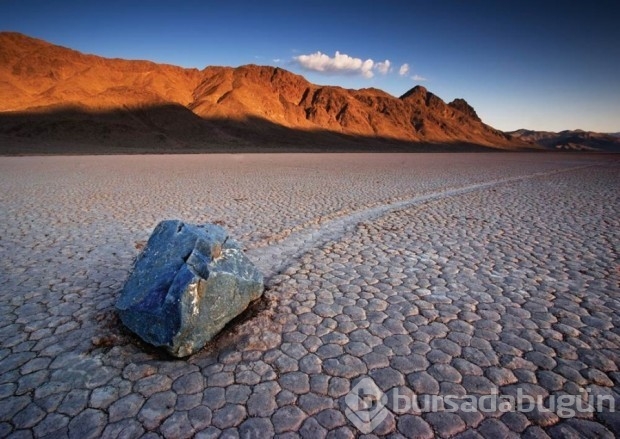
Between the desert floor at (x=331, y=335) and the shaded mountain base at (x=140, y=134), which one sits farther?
the shaded mountain base at (x=140, y=134)

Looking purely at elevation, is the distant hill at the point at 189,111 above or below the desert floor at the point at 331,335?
above

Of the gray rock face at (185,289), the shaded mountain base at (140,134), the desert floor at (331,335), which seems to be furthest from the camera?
the shaded mountain base at (140,134)

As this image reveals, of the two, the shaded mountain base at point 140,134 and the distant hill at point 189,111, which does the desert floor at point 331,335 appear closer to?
the shaded mountain base at point 140,134

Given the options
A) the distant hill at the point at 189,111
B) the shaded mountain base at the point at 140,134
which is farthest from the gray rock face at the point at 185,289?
the distant hill at the point at 189,111

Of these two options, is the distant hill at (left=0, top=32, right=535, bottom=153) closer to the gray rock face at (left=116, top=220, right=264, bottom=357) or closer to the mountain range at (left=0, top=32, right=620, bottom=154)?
the mountain range at (left=0, top=32, right=620, bottom=154)

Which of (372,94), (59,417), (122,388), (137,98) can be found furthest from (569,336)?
(372,94)

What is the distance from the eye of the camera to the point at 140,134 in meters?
52.6

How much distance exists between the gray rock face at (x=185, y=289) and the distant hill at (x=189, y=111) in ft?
134

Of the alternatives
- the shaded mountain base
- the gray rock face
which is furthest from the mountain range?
the gray rock face

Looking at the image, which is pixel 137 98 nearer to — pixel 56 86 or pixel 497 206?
pixel 56 86

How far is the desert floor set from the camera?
2486 millimetres

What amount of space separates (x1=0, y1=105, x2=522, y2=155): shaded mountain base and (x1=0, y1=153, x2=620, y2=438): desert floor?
120 ft

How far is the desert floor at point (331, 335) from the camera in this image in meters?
2.49

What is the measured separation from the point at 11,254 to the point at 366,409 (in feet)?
20.5
